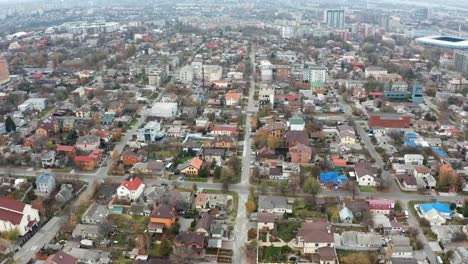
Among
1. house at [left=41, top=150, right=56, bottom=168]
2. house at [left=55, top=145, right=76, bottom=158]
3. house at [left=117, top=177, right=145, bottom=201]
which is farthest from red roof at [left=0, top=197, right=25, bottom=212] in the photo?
house at [left=55, top=145, right=76, bottom=158]

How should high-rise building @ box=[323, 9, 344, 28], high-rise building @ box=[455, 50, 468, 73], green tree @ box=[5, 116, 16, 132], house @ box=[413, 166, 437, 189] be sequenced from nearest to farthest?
→ house @ box=[413, 166, 437, 189], green tree @ box=[5, 116, 16, 132], high-rise building @ box=[455, 50, 468, 73], high-rise building @ box=[323, 9, 344, 28]

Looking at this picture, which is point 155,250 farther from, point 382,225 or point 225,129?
point 225,129

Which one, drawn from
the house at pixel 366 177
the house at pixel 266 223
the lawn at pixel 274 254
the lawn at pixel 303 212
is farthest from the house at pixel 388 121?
the lawn at pixel 274 254

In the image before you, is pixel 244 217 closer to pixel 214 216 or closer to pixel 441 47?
pixel 214 216

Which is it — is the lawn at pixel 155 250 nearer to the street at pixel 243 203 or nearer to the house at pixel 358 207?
the street at pixel 243 203

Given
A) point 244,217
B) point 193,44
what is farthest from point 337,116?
point 193,44

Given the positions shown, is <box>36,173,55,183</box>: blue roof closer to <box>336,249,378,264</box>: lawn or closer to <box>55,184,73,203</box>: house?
<box>55,184,73,203</box>: house

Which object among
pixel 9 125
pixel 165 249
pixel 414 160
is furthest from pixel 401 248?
pixel 9 125
